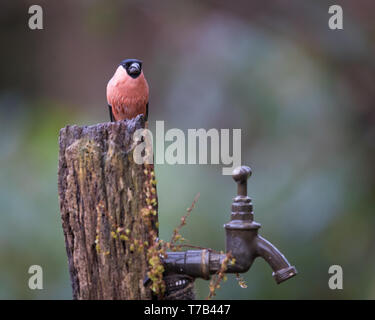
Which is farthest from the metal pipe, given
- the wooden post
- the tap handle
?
the wooden post

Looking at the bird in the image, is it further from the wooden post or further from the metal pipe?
the metal pipe

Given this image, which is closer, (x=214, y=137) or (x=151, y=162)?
(x=151, y=162)

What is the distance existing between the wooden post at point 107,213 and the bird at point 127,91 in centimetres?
77

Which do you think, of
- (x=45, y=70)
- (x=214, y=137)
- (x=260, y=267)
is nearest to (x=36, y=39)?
(x=45, y=70)

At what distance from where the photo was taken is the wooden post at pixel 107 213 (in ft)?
4.94

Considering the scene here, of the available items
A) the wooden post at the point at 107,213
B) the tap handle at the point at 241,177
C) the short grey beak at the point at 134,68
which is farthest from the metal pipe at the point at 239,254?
the short grey beak at the point at 134,68

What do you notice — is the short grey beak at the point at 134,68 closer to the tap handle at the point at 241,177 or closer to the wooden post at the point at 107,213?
the wooden post at the point at 107,213

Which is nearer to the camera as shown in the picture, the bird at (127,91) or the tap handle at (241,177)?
the tap handle at (241,177)

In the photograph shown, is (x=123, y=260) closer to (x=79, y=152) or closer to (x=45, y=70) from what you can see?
(x=79, y=152)

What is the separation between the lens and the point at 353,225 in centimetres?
324

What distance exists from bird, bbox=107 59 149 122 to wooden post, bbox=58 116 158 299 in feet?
2.54

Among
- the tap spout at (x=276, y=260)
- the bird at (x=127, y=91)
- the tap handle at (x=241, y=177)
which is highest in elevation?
the bird at (x=127, y=91)
